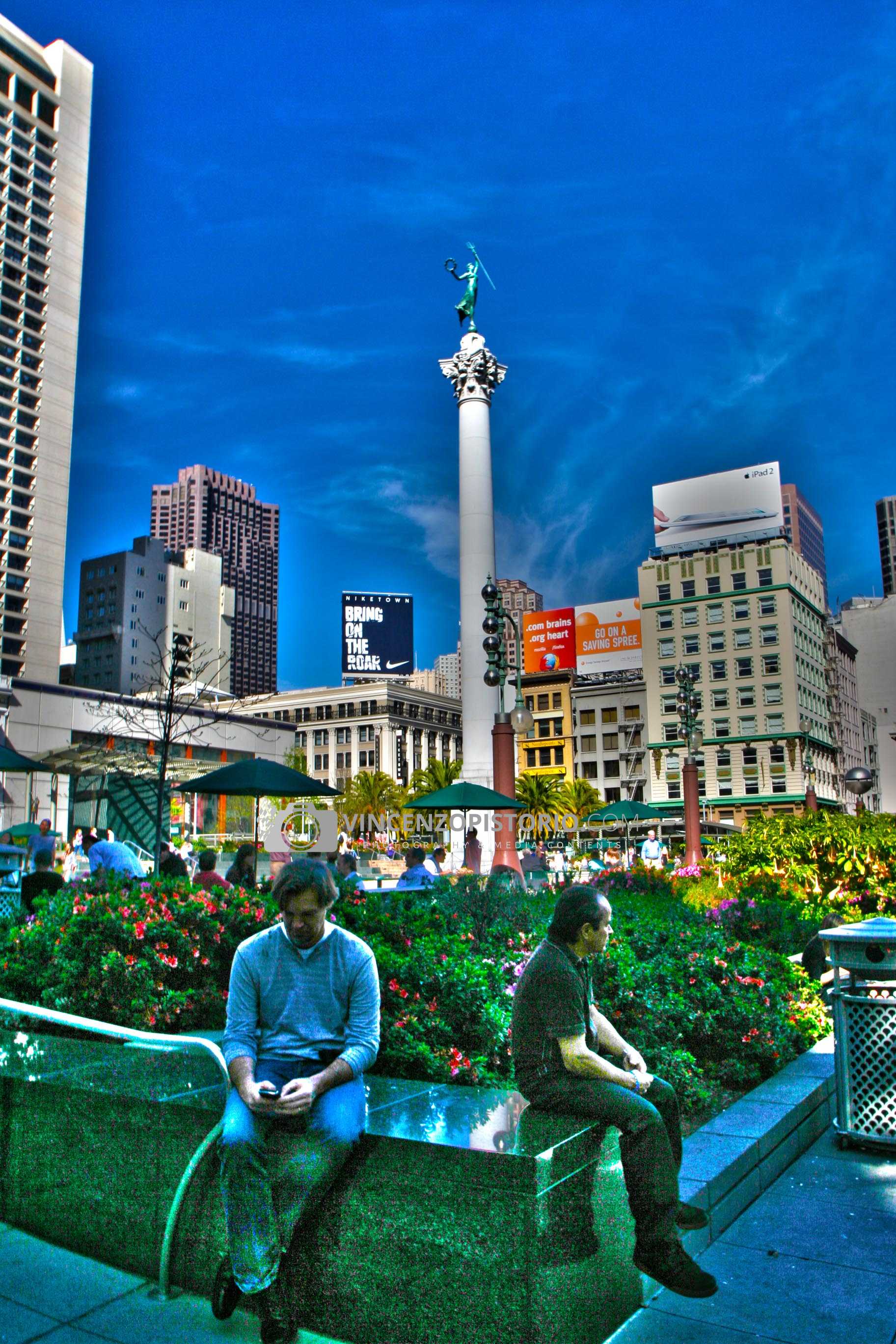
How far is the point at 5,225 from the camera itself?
8975cm

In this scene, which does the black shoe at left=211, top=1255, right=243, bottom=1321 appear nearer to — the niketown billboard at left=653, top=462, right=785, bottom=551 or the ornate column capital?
the ornate column capital

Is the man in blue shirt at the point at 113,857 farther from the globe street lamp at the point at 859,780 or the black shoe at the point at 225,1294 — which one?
the globe street lamp at the point at 859,780

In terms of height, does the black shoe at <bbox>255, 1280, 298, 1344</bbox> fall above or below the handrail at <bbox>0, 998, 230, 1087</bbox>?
below

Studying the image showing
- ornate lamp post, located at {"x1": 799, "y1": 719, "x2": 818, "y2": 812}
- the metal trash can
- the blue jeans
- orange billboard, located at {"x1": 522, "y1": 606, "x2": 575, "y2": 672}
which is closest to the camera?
the blue jeans

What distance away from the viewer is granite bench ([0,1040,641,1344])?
11.0 feet

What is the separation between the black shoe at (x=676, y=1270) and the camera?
12.8 feet

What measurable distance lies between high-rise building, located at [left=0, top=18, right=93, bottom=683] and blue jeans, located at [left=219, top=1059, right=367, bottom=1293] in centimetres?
9003

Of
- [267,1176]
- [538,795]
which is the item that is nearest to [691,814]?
[267,1176]

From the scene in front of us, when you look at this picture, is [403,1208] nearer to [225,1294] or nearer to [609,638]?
[225,1294]

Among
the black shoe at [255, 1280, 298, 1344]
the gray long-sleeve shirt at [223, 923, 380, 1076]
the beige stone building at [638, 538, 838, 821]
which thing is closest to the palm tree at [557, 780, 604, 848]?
the beige stone building at [638, 538, 838, 821]

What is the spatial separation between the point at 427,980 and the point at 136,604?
500 ft

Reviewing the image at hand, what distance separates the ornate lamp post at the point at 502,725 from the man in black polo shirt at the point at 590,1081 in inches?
577

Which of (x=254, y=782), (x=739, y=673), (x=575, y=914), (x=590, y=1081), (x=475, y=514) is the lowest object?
(x=590, y=1081)

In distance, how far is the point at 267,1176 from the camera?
363 cm
